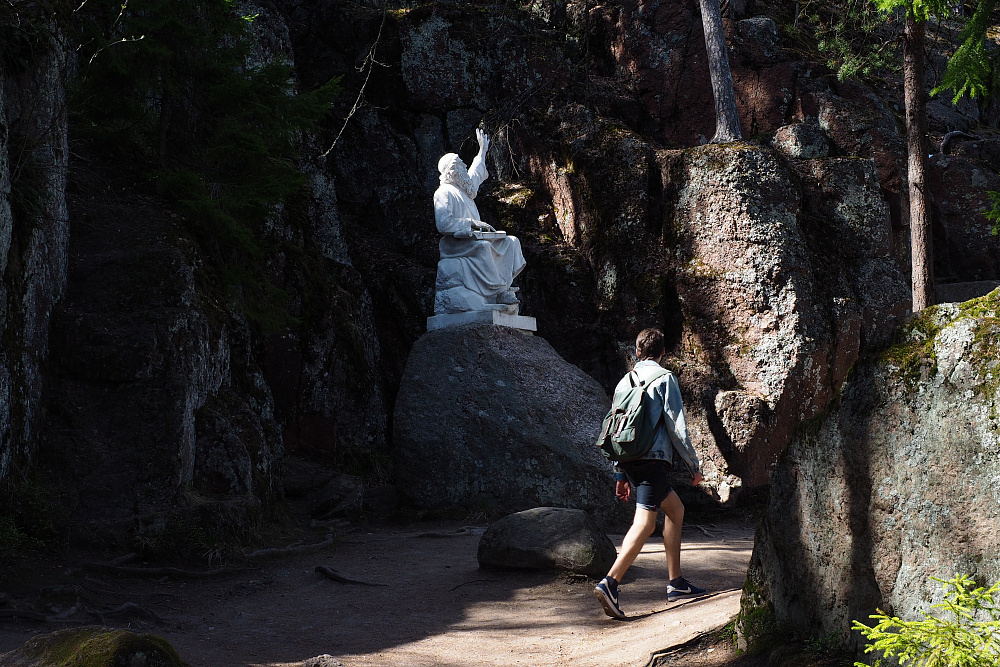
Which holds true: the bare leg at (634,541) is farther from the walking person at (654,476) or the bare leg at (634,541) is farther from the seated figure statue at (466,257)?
the seated figure statue at (466,257)

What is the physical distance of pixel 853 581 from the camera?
126 inches

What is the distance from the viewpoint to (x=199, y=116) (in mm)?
9469

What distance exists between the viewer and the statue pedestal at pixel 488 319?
1013 centimetres

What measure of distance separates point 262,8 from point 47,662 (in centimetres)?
1262

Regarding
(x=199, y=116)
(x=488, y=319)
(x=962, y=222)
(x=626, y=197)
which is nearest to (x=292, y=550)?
(x=488, y=319)

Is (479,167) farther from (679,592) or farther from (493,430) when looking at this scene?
(679,592)

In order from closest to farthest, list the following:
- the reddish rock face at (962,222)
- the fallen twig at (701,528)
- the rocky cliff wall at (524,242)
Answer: the rocky cliff wall at (524,242) < the fallen twig at (701,528) < the reddish rock face at (962,222)

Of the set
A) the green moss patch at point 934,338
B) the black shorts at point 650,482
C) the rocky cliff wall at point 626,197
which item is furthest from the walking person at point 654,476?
the rocky cliff wall at point 626,197

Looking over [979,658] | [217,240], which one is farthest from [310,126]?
[979,658]

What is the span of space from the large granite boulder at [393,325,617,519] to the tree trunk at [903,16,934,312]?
3.90 m

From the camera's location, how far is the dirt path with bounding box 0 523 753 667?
4.55m

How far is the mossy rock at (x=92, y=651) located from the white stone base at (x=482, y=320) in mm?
6905

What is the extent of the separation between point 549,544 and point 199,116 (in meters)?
6.35

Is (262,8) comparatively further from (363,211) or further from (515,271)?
(515,271)
